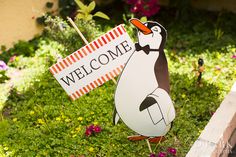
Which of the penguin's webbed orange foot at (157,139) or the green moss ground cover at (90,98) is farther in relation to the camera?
the green moss ground cover at (90,98)

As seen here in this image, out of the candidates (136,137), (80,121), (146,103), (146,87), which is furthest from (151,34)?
(80,121)

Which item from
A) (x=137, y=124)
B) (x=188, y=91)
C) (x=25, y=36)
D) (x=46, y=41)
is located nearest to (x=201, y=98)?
(x=188, y=91)

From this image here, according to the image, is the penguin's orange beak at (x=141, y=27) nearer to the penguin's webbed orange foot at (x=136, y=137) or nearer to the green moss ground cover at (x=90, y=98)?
the penguin's webbed orange foot at (x=136, y=137)

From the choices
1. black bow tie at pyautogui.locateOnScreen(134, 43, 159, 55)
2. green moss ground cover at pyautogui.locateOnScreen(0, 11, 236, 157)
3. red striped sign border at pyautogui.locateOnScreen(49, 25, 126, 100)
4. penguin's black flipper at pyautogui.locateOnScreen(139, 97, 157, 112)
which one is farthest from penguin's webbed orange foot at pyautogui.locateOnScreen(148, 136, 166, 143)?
red striped sign border at pyautogui.locateOnScreen(49, 25, 126, 100)

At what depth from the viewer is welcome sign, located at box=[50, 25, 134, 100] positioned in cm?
332

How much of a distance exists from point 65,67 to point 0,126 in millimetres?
1435

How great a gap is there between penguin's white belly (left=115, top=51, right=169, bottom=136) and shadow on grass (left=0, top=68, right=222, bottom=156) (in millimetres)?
470

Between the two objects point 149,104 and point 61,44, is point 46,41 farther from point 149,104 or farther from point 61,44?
point 149,104

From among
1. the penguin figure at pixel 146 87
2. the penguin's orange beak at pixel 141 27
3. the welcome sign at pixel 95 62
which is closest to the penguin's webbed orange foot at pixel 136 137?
the penguin figure at pixel 146 87

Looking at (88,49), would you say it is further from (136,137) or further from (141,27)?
(136,137)

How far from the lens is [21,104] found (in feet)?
15.2

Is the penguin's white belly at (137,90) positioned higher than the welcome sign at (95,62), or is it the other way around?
the welcome sign at (95,62)

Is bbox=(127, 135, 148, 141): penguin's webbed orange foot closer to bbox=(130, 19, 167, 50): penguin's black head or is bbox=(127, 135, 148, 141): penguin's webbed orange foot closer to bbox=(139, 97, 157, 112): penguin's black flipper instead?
bbox=(139, 97, 157, 112): penguin's black flipper

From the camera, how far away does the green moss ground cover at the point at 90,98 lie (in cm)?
393
